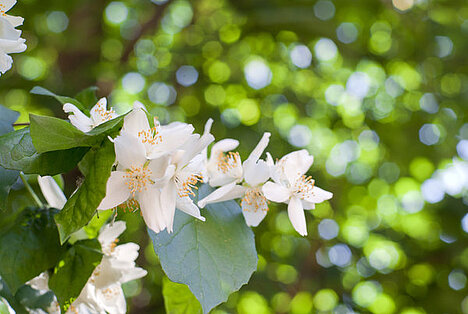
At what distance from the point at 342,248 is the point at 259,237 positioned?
1.64 feet

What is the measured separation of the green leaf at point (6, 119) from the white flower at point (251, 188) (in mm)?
242

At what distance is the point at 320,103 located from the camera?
321 cm

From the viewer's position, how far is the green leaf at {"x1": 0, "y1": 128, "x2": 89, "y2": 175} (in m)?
0.41

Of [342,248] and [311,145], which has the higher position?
[311,145]

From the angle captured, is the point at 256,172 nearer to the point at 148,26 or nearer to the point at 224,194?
the point at 224,194

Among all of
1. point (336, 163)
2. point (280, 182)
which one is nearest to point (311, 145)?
point (336, 163)

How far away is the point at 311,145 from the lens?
3.09 m

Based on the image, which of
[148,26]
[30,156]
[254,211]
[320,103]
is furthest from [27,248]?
[320,103]

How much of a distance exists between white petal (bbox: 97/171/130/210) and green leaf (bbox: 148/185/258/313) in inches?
1.7

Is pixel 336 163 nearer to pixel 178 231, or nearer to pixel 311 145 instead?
pixel 311 145

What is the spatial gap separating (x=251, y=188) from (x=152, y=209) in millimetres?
181

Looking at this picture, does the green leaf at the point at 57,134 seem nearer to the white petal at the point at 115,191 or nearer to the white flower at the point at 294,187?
the white petal at the point at 115,191

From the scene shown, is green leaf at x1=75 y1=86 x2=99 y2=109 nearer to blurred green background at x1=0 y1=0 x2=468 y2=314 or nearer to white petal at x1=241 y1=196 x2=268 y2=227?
white petal at x1=241 y1=196 x2=268 y2=227

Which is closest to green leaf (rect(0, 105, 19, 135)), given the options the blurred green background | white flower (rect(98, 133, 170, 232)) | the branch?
white flower (rect(98, 133, 170, 232))
